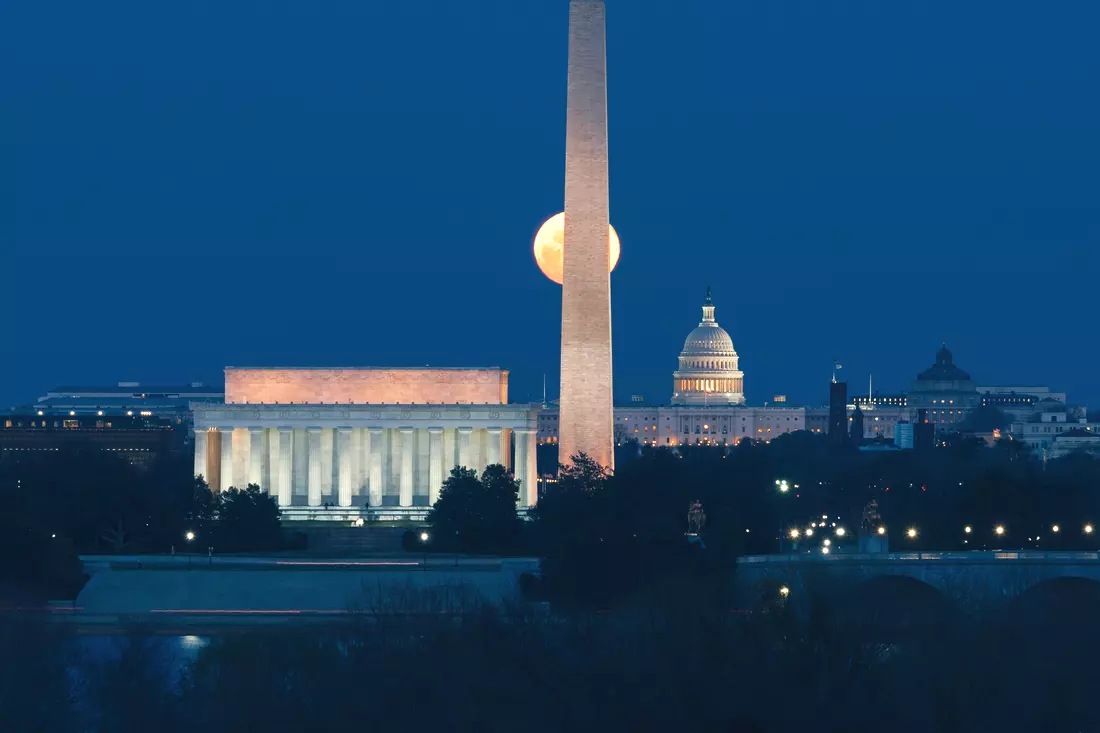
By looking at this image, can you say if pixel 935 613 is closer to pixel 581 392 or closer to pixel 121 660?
pixel 121 660

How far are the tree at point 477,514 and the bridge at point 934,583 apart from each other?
523 inches

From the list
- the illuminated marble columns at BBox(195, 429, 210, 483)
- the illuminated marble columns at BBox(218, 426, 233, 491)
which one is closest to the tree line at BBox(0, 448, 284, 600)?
the illuminated marble columns at BBox(218, 426, 233, 491)

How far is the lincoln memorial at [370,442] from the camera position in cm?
11381

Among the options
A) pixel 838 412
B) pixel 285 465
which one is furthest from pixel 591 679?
pixel 838 412

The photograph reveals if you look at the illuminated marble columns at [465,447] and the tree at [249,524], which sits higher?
the illuminated marble columns at [465,447]

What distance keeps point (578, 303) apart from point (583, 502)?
8265mm

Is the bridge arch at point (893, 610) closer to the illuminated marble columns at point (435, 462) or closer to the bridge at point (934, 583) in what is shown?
the bridge at point (934, 583)

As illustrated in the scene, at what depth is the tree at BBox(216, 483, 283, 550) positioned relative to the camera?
98.1m

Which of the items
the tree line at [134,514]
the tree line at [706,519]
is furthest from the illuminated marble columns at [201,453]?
the tree line at [706,519]

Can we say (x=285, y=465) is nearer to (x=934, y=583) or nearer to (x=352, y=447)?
(x=352, y=447)

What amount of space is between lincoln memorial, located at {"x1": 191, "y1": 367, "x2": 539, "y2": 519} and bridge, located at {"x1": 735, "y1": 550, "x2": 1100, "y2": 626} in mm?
29006

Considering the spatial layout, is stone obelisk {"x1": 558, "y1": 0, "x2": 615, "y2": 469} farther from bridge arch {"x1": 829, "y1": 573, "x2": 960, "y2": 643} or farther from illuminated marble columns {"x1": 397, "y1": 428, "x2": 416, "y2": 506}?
bridge arch {"x1": 829, "y1": 573, "x2": 960, "y2": 643}

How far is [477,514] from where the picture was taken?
325 feet

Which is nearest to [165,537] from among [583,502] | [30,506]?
[30,506]
